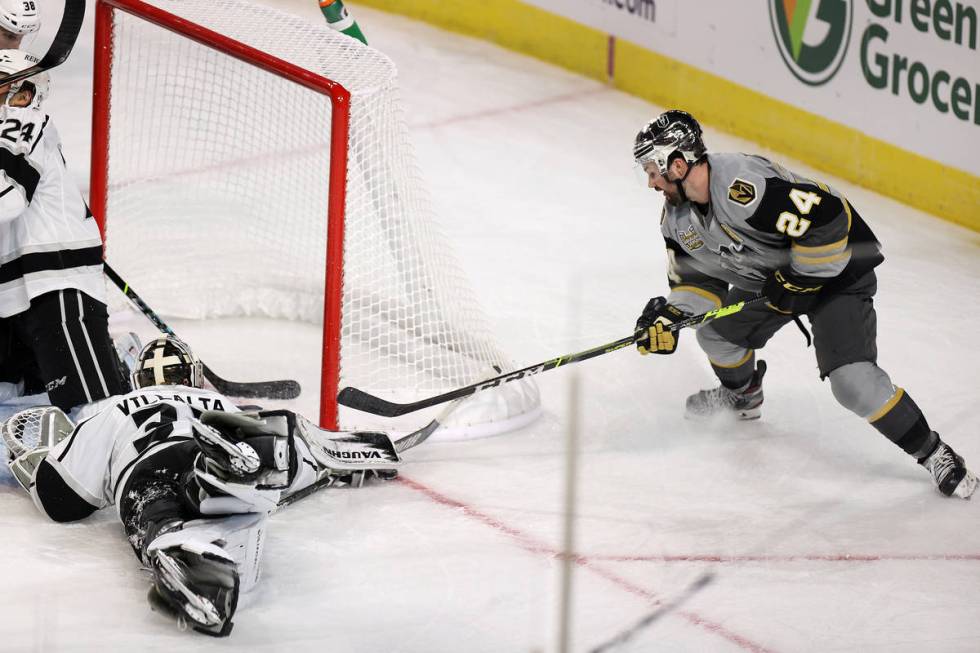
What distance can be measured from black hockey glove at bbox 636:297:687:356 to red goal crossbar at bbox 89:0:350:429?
2.45 ft

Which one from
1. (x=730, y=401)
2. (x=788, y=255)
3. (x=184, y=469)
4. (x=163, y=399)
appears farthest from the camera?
(x=730, y=401)

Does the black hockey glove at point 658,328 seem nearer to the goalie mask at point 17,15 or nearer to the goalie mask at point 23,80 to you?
the goalie mask at point 23,80

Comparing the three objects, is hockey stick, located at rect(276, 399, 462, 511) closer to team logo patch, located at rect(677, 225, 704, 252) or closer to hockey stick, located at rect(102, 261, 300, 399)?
hockey stick, located at rect(102, 261, 300, 399)

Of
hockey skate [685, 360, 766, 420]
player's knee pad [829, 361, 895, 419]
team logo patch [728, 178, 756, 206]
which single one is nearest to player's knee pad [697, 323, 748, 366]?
hockey skate [685, 360, 766, 420]

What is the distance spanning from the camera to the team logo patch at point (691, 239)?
3.71 m

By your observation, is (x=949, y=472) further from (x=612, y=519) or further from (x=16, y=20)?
(x=16, y=20)

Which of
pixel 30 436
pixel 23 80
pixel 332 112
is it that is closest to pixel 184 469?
pixel 30 436

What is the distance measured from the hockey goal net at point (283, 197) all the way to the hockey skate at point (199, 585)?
0.89m

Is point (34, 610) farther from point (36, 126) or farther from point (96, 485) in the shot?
point (36, 126)

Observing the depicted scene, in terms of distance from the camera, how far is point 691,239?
3.73m

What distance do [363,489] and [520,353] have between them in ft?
3.11

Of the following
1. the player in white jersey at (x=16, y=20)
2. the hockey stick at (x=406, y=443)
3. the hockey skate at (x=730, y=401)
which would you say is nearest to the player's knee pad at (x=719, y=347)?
the hockey skate at (x=730, y=401)

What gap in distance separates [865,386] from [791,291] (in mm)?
278

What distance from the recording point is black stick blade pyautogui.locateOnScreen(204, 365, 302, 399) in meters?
4.10
